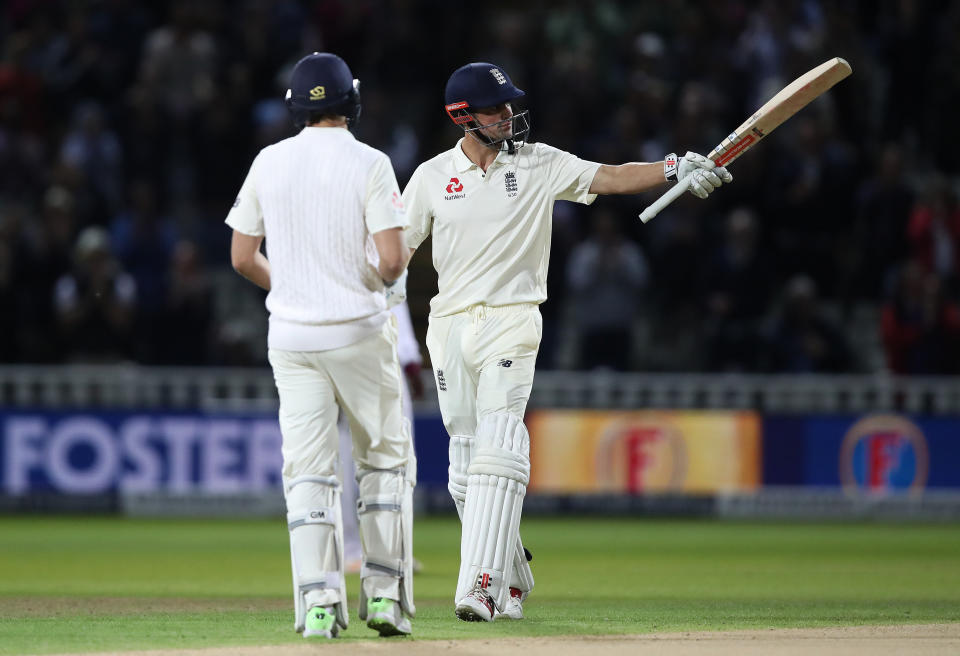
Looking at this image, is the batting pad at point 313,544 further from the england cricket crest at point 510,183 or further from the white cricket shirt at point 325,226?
the england cricket crest at point 510,183

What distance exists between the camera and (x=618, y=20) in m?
18.7

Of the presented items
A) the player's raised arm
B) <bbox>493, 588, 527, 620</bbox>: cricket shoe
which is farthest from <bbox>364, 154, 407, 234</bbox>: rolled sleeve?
<bbox>493, 588, 527, 620</bbox>: cricket shoe

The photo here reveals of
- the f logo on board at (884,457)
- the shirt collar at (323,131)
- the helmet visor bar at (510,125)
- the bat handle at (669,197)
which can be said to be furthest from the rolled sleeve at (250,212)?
the f logo on board at (884,457)

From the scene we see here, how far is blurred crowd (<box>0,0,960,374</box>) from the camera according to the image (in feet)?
52.4

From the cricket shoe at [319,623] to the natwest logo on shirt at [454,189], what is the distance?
→ 7.21 feet

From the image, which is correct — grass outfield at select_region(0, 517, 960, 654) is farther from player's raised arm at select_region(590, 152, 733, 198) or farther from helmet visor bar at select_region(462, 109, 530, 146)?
helmet visor bar at select_region(462, 109, 530, 146)

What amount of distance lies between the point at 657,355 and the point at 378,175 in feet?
35.5

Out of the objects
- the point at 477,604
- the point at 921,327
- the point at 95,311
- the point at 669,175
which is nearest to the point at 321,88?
the point at 669,175

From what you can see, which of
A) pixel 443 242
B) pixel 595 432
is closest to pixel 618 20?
pixel 595 432

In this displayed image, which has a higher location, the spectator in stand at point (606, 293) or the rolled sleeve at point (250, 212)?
the rolled sleeve at point (250, 212)

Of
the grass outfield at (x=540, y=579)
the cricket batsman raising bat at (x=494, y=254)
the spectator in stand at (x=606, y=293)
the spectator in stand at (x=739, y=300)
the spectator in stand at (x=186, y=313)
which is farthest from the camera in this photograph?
the spectator in stand at (x=739, y=300)

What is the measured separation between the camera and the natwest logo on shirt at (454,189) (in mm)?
7578

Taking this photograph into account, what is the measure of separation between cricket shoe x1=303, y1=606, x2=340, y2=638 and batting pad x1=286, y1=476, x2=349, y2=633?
3 cm

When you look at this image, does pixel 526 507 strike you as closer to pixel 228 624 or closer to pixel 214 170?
pixel 214 170
